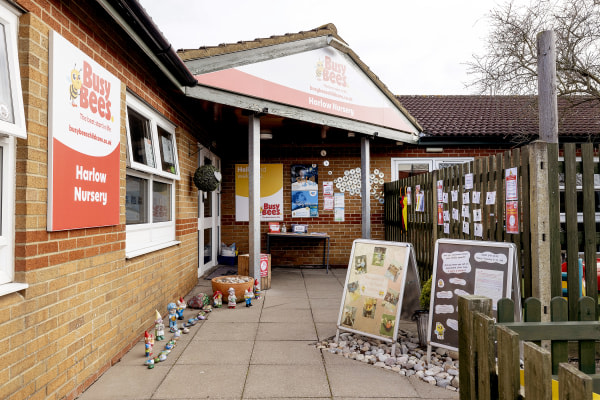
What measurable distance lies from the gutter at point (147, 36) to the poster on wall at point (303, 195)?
461cm

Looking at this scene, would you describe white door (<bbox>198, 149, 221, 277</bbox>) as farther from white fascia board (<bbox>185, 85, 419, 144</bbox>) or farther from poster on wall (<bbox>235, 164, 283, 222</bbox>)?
white fascia board (<bbox>185, 85, 419, 144</bbox>)

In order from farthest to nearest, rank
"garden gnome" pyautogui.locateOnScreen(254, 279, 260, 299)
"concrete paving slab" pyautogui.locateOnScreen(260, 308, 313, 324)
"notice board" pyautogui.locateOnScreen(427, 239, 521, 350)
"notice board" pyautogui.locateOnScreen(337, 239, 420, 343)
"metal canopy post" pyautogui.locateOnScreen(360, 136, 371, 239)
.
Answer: "metal canopy post" pyautogui.locateOnScreen(360, 136, 371, 239)
"garden gnome" pyautogui.locateOnScreen(254, 279, 260, 299)
"concrete paving slab" pyautogui.locateOnScreen(260, 308, 313, 324)
"notice board" pyautogui.locateOnScreen(337, 239, 420, 343)
"notice board" pyautogui.locateOnScreen(427, 239, 521, 350)

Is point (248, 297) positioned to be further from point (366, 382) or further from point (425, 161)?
point (425, 161)

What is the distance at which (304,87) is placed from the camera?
6.79 metres

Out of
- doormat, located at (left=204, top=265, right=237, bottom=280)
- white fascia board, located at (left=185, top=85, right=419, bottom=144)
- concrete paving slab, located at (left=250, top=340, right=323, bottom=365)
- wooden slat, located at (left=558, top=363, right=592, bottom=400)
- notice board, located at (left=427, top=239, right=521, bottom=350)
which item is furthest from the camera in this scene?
doormat, located at (left=204, top=265, right=237, bottom=280)

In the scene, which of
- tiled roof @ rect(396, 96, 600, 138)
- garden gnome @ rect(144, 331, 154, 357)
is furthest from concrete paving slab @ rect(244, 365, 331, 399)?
tiled roof @ rect(396, 96, 600, 138)

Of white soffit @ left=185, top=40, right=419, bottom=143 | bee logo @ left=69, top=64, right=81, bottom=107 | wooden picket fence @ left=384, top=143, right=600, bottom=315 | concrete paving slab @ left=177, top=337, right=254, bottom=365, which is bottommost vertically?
concrete paving slab @ left=177, top=337, right=254, bottom=365

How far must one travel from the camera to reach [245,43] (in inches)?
232

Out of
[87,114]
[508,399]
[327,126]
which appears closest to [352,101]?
[327,126]

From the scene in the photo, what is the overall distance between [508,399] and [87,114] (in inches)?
129

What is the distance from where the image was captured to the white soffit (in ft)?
18.9

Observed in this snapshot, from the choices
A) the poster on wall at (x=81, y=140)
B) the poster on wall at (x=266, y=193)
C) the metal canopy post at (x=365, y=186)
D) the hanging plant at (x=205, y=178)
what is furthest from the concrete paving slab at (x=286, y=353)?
the poster on wall at (x=266, y=193)

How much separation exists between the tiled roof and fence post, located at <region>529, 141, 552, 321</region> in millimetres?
6069

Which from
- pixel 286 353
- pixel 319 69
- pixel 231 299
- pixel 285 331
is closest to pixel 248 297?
pixel 231 299
